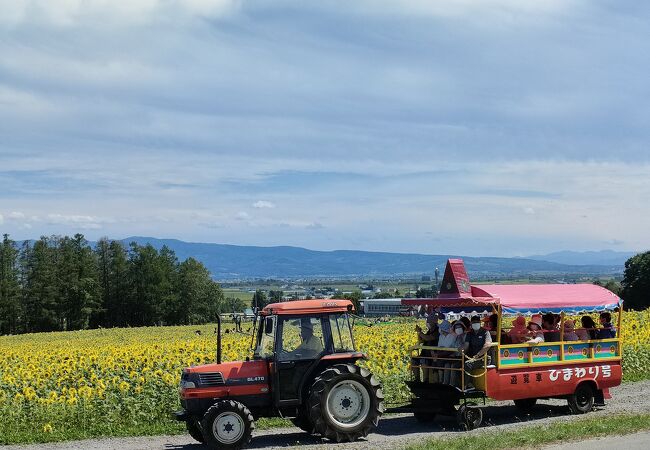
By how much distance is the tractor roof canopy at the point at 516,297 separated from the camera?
14367 mm

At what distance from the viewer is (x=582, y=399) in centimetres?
1548

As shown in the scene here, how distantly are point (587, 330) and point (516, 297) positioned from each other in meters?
2.43

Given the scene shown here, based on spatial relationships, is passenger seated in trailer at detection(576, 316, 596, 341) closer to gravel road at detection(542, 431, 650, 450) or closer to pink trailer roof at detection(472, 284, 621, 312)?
pink trailer roof at detection(472, 284, 621, 312)

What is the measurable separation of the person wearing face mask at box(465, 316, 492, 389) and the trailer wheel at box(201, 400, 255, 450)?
4.50m

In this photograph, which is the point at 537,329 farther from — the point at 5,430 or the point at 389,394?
the point at 5,430

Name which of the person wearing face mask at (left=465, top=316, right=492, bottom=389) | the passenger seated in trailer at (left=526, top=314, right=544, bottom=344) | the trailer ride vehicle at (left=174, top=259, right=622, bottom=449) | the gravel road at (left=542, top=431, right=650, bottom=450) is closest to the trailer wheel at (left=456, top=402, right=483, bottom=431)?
the trailer ride vehicle at (left=174, top=259, right=622, bottom=449)

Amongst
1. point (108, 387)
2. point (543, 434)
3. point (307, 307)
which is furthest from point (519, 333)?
point (108, 387)

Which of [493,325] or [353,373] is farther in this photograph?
[493,325]

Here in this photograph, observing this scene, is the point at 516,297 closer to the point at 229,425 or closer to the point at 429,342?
the point at 429,342

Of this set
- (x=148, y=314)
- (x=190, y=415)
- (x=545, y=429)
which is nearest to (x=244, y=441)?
(x=190, y=415)

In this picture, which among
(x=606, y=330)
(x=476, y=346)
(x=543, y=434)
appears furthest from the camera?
(x=606, y=330)

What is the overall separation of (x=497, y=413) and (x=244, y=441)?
6231 mm

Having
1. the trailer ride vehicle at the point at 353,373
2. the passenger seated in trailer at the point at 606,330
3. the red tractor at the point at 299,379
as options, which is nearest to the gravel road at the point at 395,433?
the trailer ride vehicle at the point at 353,373

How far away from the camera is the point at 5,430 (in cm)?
1458
